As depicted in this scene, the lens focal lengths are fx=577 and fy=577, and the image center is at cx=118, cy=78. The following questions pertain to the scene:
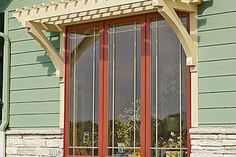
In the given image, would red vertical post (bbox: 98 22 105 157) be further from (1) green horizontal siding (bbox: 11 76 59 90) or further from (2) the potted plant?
(2) the potted plant

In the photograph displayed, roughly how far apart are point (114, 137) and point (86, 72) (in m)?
0.97

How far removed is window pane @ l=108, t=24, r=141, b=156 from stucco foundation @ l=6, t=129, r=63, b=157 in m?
0.89

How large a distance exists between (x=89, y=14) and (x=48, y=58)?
127 cm

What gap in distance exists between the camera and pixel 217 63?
6180 millimetres

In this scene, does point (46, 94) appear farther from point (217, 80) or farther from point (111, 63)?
point (217, 80)

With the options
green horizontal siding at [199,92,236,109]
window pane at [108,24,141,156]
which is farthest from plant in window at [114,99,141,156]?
green horizontal siding at [199,92,236,109]

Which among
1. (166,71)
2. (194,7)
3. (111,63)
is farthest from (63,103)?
(194,7)

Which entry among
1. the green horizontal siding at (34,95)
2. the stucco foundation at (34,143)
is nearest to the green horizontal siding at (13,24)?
the green horizontal siding at (34,95)

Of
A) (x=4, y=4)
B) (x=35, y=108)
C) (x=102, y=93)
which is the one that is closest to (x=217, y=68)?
(x=102, y=93)

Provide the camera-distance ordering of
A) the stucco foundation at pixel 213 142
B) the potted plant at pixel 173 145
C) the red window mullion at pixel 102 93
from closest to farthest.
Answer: the stucco foundation at pixel 213 142
the potted plant at pixel 173 145
the red window mullion at pixel 102 93

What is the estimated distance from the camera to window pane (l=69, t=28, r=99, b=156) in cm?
728

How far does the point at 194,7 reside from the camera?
6.38 m

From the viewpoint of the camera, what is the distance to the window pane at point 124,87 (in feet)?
22.5

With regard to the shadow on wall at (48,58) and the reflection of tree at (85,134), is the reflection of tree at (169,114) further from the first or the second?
the shadow on wall at (48,58)
